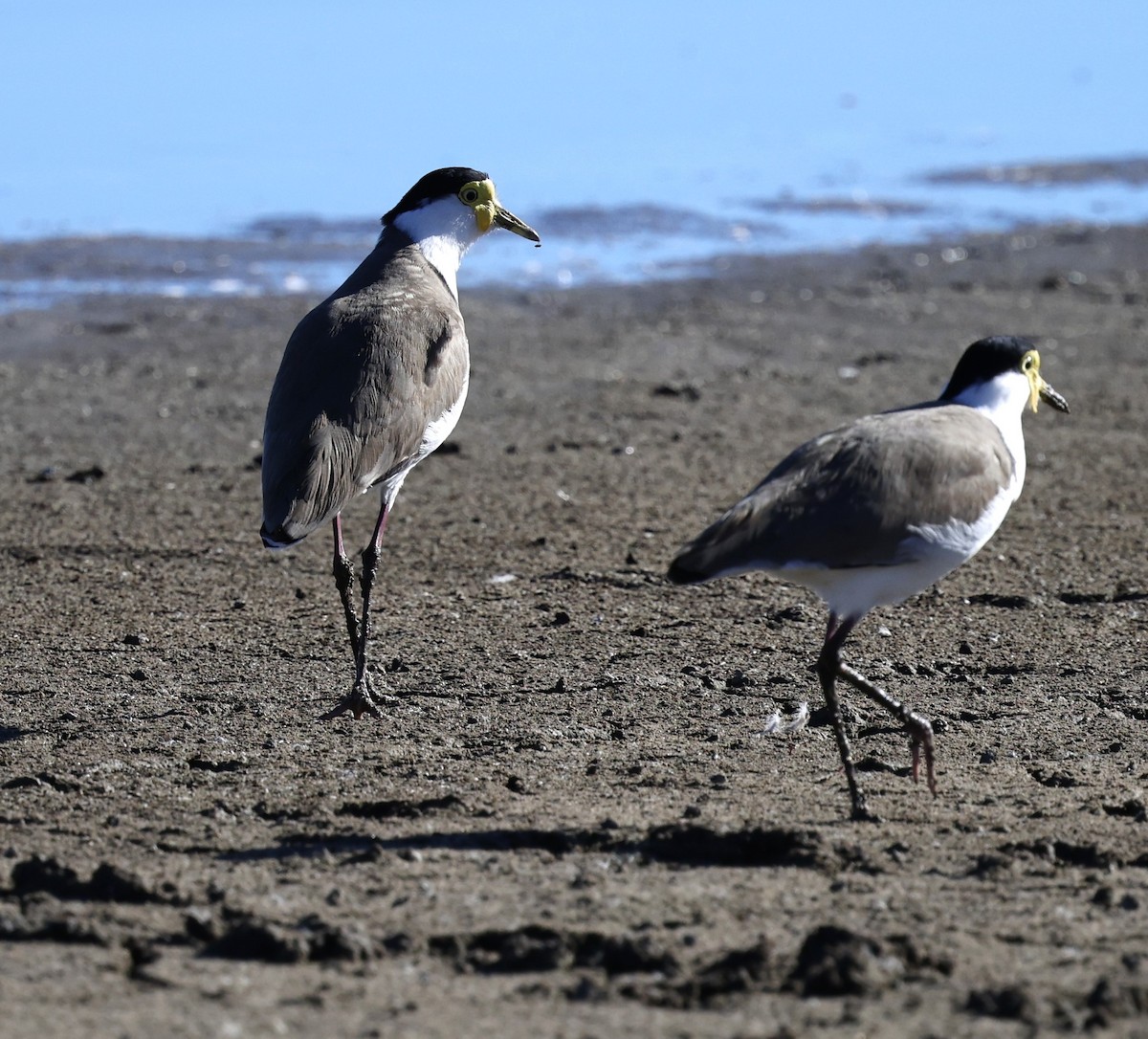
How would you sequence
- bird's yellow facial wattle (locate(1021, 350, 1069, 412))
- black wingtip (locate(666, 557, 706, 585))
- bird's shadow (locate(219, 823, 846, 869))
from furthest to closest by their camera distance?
bird's yellow facial wattle (locate(1021, 350, 1069, 412))
black wingtip (locate(666, 557, 706, 585))
bird's shadow (locate(219, 823, 846, 869))

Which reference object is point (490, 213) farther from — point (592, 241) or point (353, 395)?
point (592, 241)

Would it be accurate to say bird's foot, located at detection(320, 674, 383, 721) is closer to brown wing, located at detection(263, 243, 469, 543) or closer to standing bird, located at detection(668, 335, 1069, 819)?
brown wing, located at detection(263, 243, 469, 543)

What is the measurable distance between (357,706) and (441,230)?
2.45 meters

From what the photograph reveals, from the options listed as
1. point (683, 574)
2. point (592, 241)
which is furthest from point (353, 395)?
point (592, 241)

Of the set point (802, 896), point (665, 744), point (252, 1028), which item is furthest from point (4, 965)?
point (665, 744)

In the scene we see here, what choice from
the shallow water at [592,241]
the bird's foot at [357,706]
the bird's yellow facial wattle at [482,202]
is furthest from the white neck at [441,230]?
the shallow water at [592,241]

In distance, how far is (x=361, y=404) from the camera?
647 cm

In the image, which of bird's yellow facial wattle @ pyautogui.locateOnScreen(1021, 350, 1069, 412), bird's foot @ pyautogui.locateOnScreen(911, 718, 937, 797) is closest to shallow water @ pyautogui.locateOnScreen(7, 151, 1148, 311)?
bird's yellow facial wattle @ pyautogui.locateOnScreen(1021, 350, 1069, 412)

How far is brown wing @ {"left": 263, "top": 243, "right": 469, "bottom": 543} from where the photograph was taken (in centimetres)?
617

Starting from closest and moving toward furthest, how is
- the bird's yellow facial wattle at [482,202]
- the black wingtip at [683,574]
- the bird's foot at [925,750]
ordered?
the black wingtip at [683,574] → the bird's foot at [925,750] → the bird's yellow facial wattle at [482,202]

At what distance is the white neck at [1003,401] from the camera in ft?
19.6

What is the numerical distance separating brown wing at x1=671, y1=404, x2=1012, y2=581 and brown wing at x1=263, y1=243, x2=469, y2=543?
1.60 m

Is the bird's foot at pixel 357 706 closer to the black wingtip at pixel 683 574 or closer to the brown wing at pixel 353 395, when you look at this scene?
the brown wing at pixel 353 395

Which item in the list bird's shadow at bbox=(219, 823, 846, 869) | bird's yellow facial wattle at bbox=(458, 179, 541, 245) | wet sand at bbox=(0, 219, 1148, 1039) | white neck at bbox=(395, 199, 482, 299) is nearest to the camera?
wet sand at bbox=(0, 219, 1148, 1039)
